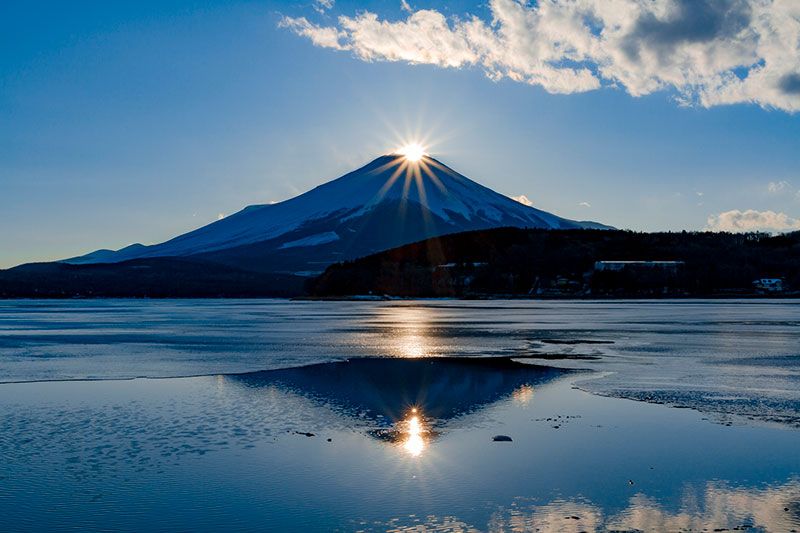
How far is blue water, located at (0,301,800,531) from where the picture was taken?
8.29 meters

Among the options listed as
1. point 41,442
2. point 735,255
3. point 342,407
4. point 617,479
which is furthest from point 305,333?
point 735,255

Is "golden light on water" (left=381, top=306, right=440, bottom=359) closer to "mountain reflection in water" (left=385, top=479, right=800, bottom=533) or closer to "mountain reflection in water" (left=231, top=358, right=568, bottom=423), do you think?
"mountain reflection in water" (left=231, top=358, right=568, bottom=423)

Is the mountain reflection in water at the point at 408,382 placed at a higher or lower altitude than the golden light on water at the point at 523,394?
higher

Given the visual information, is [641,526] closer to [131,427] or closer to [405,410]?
[405,410]

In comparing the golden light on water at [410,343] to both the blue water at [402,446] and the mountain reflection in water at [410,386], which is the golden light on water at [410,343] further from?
the blue water at [402,446]

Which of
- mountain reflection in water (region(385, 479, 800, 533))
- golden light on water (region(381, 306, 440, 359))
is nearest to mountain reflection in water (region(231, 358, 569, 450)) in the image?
golden light on water (region(381, 306, 440, 359))

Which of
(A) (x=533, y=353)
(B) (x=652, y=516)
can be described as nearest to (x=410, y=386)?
(A) (x=533, y=353)

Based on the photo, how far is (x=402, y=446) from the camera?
450 inches

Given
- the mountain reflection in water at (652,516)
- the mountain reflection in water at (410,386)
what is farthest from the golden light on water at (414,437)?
the mountain reflection in water at (652,516)

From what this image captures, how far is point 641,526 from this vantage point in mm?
7777

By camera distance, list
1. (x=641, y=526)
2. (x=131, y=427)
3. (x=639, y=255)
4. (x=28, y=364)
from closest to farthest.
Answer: (x=641, y=526)
(x=131, y=427)
(x=28, y=364)
(x=639, y=255)

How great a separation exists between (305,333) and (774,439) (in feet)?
97.9

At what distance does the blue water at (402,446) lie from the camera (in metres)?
8.29

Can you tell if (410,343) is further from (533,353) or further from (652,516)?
(652,516)
